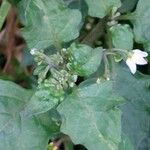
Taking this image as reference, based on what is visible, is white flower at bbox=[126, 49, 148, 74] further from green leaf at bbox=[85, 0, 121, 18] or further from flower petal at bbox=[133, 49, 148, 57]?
green leaf at bbox=[85, 0, 121, 18]

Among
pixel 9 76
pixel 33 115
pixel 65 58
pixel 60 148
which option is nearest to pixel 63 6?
pixel 65 58

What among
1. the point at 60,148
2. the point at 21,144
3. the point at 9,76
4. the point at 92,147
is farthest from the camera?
the point at 9,76

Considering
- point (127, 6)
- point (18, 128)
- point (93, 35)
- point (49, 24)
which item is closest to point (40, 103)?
point (18, 128)

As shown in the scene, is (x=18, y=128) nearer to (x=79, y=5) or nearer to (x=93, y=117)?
(x=93, y=117)

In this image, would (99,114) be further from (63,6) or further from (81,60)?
(63,6)

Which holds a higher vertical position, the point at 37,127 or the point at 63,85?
the point at 63,85
